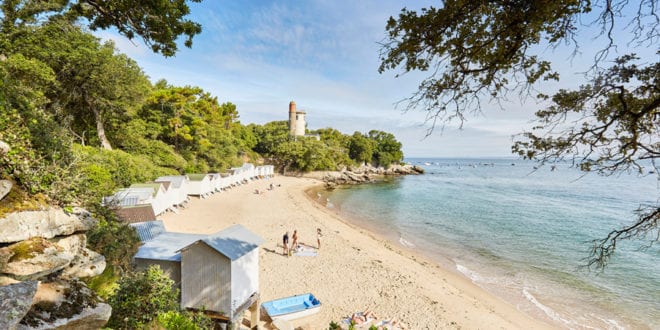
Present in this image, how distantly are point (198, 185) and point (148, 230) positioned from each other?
14809 mm

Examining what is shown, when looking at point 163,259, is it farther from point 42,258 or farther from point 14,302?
point 14,302

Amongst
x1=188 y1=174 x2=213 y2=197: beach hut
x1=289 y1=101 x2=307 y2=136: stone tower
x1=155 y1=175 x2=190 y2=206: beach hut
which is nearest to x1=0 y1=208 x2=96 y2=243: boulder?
x1=155 y1=175 x2=190 y2=206: beach hut

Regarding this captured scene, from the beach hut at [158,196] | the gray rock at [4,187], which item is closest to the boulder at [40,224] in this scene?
the gray rock at [4,187]

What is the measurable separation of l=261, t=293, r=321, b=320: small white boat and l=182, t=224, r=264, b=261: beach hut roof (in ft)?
7.79

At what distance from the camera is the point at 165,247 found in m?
8.54

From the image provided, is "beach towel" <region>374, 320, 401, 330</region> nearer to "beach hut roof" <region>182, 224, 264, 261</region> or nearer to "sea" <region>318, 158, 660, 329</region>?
"beach hut roof" <region>182, 224, 264, 261</region>

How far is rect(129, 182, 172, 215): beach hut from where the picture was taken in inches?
658

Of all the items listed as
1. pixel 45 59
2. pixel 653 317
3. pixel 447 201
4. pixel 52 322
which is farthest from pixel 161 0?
pixel 447 201

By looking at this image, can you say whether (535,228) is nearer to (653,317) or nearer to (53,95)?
(653,317)

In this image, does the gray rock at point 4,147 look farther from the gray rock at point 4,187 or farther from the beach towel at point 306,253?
the beach towel at point 306,253

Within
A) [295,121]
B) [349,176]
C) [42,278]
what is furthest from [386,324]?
[295,121]

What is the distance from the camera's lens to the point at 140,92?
21922 millimetres

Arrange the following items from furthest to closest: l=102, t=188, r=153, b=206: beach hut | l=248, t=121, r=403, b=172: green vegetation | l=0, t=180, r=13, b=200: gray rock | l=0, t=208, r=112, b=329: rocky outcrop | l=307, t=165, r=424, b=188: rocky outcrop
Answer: l=248, t=121, r=403, b=172: green vegetation
l=307, t=165, r=424, b=188: rocky outcrop
l=102, t=188, r=153, b=206: beach hut
l=0, t=180, r=13, b=200: gray rock
l=0, t=208, r=112, b=329: rocky outcrop

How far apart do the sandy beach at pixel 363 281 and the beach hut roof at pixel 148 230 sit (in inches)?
183
